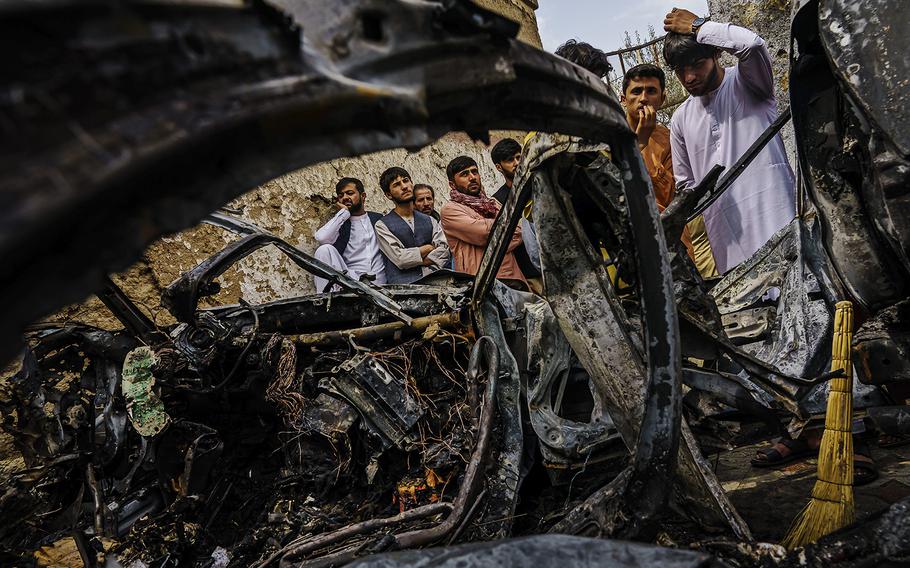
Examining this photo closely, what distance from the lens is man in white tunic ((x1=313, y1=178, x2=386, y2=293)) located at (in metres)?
5.33

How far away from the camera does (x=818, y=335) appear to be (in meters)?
2.72

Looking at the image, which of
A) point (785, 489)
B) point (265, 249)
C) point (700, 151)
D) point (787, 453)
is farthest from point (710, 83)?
point (265, 249)

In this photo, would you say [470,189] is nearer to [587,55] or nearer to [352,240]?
[352,240]

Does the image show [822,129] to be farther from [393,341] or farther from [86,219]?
[86,219]

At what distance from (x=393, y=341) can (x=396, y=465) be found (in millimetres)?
715

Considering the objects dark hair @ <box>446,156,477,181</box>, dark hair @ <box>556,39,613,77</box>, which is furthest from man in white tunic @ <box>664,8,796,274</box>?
dark hair @ <box>446,156,477,181</box>

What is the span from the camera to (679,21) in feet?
12.5

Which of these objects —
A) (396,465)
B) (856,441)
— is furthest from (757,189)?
(396,465)

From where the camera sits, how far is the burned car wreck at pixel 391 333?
1.86ft

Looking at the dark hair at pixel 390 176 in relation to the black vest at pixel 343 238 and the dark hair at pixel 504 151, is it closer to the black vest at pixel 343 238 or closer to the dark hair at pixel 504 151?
the black vest at pixel 343 238

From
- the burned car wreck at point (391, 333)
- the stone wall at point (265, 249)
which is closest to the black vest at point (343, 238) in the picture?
the stone wall at point (265, 249)

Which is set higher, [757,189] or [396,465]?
[757,189]

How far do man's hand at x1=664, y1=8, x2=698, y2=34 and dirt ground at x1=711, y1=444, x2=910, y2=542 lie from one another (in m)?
2.78

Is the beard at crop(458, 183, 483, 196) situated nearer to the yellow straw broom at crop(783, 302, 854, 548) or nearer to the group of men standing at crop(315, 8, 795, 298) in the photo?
the group of men standing at crop(315, 8, 795, 298)
